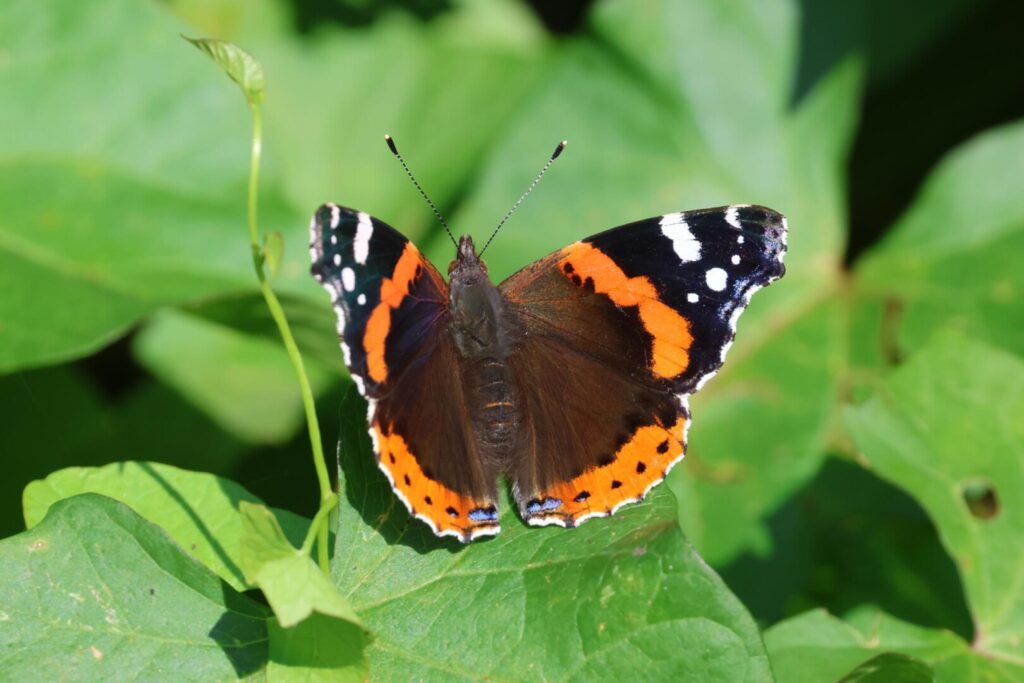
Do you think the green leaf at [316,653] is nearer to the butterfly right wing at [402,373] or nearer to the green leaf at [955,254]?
the butterfly right wing at [402,373]

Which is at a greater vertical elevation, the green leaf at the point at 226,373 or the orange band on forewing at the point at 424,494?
the orange band on forewing at the point at 424,494

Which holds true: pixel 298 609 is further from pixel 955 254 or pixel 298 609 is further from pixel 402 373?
pixel 955 254

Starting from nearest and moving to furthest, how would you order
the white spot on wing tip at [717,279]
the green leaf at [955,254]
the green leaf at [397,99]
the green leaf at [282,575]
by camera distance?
the green leaf at [282,575] → the white spot on wing tip at [717,279] → the green leaf at [955,254] → the green leaf at [397,99]

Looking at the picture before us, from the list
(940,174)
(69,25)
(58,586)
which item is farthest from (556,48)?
(58,586)

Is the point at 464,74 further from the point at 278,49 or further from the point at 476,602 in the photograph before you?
the point at 476,602

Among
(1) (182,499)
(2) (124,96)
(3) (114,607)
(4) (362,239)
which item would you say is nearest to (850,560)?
(4) (362,239)

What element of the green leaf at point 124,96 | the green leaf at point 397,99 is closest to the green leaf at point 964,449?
the green leaf at point 124,96
